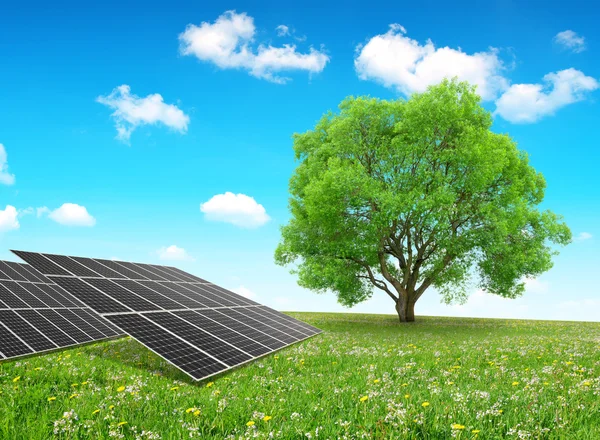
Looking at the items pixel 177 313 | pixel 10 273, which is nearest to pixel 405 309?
pixel 177 313

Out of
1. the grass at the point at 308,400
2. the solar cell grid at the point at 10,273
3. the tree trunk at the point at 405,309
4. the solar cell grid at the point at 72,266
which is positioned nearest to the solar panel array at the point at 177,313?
the solar cell grid at the point at 72,266

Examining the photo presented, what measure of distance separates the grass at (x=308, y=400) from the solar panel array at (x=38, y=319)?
0.50m

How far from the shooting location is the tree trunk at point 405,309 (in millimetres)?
32438

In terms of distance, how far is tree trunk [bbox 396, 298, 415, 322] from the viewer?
3244cm

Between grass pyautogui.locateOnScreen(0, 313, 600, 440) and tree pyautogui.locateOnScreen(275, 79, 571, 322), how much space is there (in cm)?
1525

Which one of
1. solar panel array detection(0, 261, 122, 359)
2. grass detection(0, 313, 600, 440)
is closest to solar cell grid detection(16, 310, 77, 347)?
solar panel array detection(0, 261, 122, 359)

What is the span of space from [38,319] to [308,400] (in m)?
10.2

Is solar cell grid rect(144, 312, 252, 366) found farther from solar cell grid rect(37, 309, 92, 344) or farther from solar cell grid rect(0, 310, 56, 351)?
solar cell grid rect(37, 309, 92, 344)

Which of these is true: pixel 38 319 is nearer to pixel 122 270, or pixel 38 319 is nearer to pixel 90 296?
pixel 90 296

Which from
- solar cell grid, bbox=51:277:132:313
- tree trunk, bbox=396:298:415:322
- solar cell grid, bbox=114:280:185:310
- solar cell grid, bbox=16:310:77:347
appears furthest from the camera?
tree trunk, bbox=396:298:415:322

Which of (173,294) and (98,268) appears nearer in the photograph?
(173,294)

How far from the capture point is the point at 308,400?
7.38 meters

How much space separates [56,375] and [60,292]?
9.43 meters

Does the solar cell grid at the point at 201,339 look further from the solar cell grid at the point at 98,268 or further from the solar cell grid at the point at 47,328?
the solar cell grid at the point at 98,268
